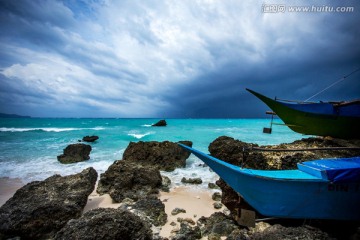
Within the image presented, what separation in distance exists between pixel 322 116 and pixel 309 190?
7479mm

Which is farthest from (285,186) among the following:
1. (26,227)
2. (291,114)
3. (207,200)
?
(291,114)

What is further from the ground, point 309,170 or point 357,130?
point 357,130

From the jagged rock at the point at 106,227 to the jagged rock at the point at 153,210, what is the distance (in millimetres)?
1420

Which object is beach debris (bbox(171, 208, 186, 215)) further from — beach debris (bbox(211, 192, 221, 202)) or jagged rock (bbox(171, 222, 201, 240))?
beach debris (bbox(211, 192, 221, 202))

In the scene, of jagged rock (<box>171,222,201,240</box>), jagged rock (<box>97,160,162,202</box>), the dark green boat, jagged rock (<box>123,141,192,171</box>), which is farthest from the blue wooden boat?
jagged rock (<box>123,141,192,171</box>)

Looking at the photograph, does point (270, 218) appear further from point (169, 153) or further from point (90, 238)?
point (169, 153)

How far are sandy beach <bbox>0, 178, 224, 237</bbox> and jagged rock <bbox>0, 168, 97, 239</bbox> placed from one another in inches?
43.7

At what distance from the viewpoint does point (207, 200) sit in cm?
660

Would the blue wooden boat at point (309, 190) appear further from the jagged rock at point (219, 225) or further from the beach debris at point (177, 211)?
the beach debris at point (177, 211)

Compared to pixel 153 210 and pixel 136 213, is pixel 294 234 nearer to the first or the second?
pixel 153 210

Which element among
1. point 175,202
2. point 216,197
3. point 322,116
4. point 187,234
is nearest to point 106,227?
point 187,234

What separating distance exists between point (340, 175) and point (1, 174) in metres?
14.1

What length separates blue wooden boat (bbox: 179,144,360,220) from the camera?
11.6 ft

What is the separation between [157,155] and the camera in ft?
35.3
